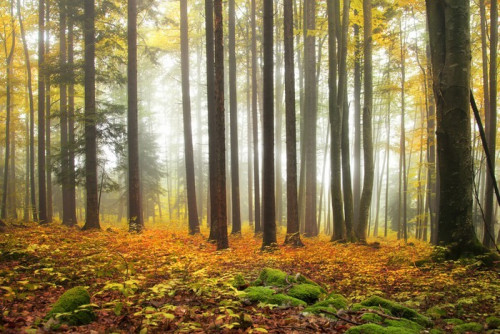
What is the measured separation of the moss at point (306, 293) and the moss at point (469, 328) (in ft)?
6.56

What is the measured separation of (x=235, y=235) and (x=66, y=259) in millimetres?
9472

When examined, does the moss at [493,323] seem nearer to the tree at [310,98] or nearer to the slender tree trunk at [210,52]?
the slender tree trunk at [210,52]

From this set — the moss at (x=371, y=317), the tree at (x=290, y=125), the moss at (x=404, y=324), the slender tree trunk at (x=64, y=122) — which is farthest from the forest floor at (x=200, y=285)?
the slender tree trunk at (x=64, y=122)

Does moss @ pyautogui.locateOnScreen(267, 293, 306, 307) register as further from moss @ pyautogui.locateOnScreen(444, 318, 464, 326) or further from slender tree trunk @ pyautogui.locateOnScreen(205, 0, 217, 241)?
slender tree trunk @ pyautogui.locateOnScreen(205, 0, 217, 241)

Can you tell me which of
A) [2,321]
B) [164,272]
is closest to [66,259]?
[164,272]

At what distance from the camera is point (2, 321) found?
354 cm

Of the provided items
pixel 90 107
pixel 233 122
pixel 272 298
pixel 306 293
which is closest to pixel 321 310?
pixel 272 298

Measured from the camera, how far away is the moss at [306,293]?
518 cm

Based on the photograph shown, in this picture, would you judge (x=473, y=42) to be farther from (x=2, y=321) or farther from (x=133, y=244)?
(x=2, y=321)

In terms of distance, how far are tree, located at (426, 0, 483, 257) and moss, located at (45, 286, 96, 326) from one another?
7.46m

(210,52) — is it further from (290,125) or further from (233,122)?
(290,125)

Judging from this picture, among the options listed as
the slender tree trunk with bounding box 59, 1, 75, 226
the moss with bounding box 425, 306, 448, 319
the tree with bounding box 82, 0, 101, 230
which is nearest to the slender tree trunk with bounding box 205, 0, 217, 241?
the tree with bounding box 82, 0, 101, 230

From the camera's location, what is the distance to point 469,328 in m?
4.04

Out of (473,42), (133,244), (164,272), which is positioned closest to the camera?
(164,272)
